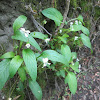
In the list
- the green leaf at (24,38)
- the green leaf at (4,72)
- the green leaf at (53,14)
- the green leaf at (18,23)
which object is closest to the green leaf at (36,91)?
the green leaf at (4,72)

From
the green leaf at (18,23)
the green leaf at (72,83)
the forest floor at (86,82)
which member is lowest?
the forest floor at (86,82)

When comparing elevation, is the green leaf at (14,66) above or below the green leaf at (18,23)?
below

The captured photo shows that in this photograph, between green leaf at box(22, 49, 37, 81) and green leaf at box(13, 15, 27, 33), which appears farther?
green leaf at box(13, 15, 27, 33)

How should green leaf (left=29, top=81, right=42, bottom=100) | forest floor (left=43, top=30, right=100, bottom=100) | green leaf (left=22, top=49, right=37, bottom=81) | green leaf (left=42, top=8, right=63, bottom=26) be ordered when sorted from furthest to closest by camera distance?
forest floor (left=43, top=30, right=100, bottom=100), green leaf (left=42, top=8, right=63, bottom=26), green leaf (left=29, top=81, right=42, bottom=100), green leaf (left=22, top=49, right=37, bottom=81)

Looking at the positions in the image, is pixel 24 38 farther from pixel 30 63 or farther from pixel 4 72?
pixel 4 72

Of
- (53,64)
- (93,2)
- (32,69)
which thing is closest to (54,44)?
(53,64)

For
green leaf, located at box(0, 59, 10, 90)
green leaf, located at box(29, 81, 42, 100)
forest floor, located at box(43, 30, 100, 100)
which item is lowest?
forest floor, located at box(43, 30, 100, 100)

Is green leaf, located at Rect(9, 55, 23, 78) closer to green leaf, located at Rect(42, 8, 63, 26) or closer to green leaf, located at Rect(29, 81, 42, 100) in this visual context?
green leaf, located at Rect(29, 81, 42, 100)

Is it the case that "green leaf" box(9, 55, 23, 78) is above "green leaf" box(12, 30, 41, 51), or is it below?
below

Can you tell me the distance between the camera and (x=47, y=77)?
5.67 ft

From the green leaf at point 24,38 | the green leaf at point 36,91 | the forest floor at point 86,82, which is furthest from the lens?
the forest floor at point 86,82

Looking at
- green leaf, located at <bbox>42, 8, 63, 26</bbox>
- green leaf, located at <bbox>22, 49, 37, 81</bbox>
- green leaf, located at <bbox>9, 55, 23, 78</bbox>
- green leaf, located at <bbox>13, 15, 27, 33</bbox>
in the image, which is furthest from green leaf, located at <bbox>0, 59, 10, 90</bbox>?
green leaf, located at <bbox>42, 8, 63, 26</bbox>

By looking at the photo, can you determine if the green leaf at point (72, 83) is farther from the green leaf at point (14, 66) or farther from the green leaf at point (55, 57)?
the green leaf at point (14, 66)

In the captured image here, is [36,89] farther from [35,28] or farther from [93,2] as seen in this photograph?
[93,2]
